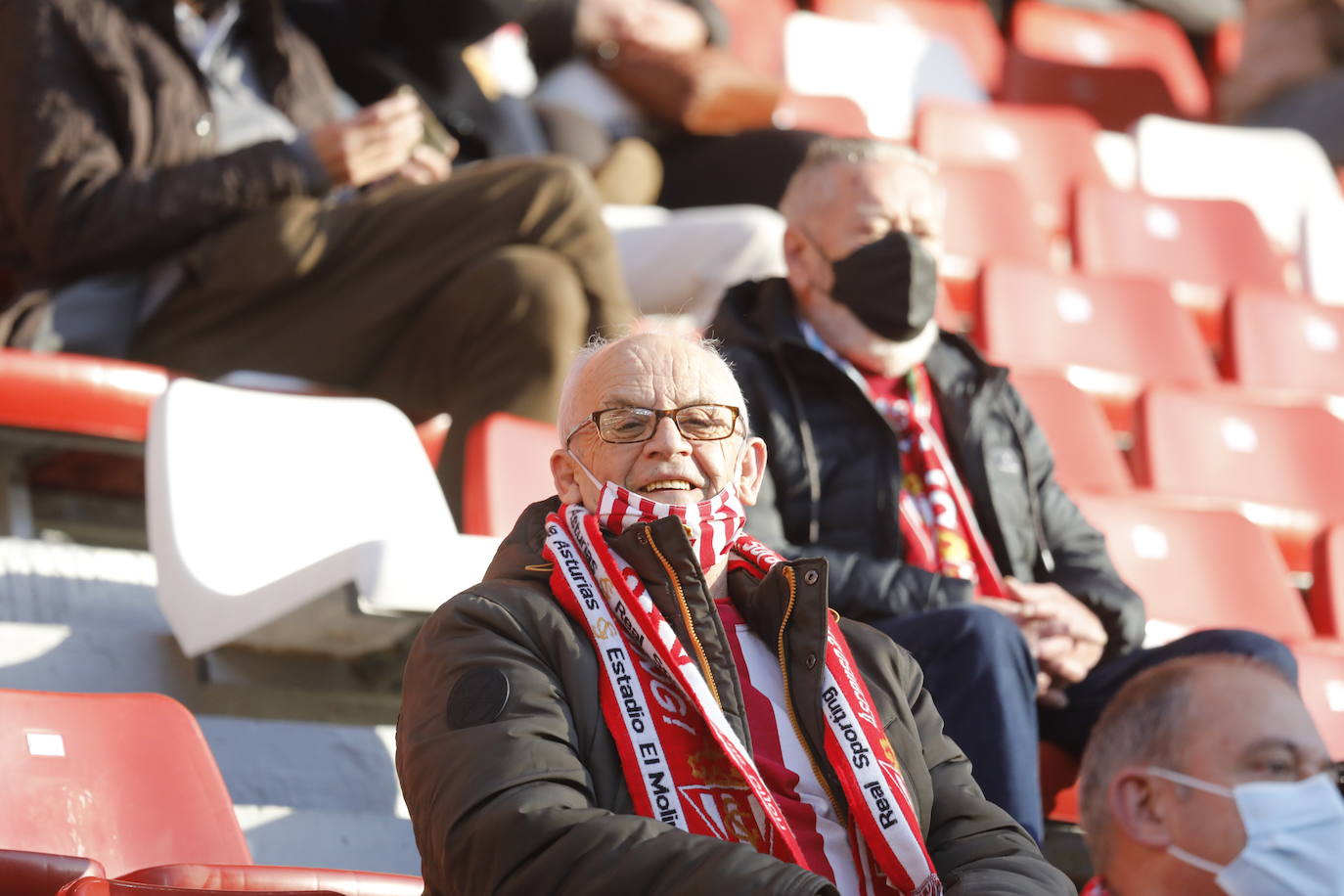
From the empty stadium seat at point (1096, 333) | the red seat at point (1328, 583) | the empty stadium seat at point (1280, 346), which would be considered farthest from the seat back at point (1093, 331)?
the red seat at point (1328, 583)

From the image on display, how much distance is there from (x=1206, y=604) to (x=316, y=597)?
5.55 feet

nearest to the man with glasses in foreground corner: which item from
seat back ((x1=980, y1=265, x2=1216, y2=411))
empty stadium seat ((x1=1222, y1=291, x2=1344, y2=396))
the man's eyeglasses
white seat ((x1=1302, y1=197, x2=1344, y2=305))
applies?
the man's eyeglasses

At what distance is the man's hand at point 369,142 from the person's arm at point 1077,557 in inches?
49.1

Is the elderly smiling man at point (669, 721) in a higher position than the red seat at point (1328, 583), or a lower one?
higher

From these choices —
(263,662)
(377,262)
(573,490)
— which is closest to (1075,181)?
(377,262)

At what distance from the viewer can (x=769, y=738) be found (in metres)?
1.79

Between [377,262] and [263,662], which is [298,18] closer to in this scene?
[377,262]

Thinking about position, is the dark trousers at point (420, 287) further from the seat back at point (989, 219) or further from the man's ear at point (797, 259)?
the seat back at point (989, 219)

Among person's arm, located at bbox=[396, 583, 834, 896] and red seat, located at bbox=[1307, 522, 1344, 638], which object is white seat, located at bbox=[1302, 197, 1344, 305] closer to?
red seat, located at bbox=[1307, 522, 1344, 638]

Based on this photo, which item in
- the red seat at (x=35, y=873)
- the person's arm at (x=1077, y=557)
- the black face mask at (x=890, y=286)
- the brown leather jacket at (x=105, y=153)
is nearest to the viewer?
the red seat at (x=35, y=873)

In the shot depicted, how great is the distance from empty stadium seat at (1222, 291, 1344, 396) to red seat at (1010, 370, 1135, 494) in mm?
1073

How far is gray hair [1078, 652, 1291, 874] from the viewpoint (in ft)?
4.83

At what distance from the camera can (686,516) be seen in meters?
1.92

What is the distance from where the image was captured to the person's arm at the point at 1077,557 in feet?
8.63
